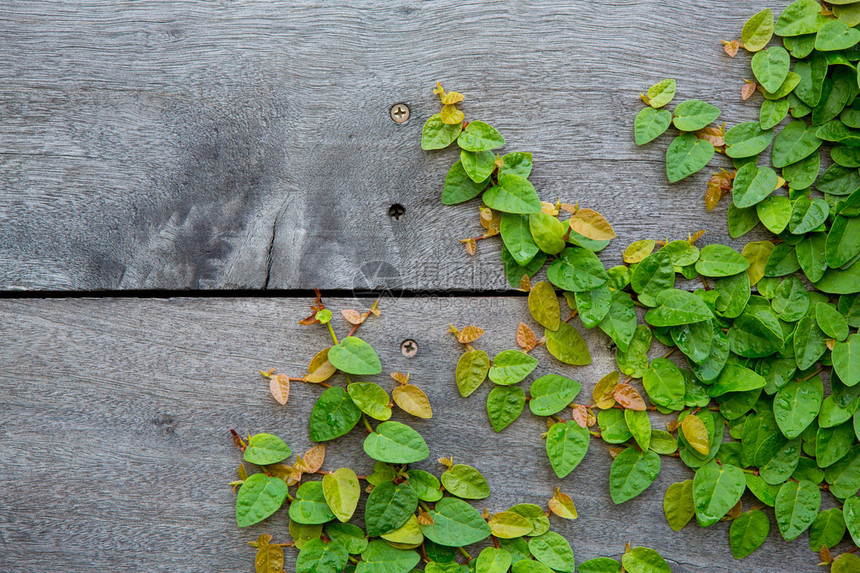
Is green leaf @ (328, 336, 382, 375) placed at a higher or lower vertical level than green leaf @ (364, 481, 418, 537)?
higher

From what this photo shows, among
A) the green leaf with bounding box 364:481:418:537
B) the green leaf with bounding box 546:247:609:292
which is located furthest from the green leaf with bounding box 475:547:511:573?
the green leaf with bounding box 546:247:609:292

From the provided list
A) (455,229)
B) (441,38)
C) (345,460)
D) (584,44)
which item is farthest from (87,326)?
(584,44)

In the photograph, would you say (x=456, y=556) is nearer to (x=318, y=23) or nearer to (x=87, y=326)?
(x=87, y=326)

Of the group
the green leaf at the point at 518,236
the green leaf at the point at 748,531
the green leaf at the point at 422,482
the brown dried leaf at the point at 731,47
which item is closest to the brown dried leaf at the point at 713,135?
the brown dried leaf at the point at 731,47

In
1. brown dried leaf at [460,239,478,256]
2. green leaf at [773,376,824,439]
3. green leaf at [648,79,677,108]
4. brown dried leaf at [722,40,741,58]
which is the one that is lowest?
green leaf at [773,376,824,439]

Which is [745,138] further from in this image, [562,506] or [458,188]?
[562,506]

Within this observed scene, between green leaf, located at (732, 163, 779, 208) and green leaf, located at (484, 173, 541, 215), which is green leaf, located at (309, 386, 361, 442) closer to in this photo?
green leaf, located at (484, 173, 541, 215)

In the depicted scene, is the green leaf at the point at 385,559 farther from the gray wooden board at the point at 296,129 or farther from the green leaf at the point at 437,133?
the green leaf at the point at 437,133
